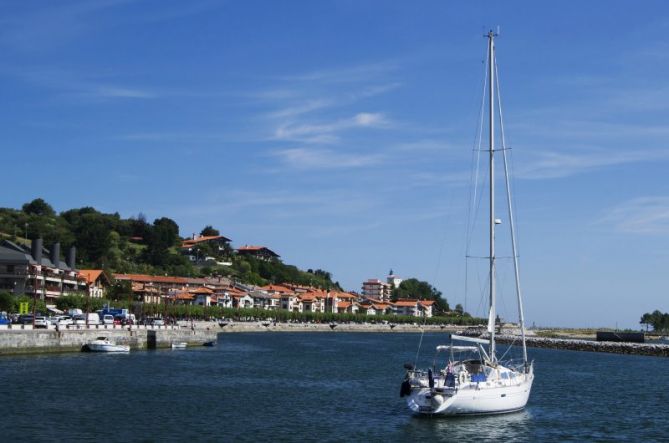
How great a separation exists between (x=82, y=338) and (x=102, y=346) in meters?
2.33

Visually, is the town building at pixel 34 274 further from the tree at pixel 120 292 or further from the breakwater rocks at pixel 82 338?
the breakwater rocks at pixel 82 338

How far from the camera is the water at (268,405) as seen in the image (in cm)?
3994

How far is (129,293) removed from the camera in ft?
536

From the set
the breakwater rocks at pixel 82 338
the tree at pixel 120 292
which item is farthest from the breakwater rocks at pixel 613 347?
the tree at pixel 120 292

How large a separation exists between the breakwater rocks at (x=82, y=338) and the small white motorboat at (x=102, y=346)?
0.66 meters

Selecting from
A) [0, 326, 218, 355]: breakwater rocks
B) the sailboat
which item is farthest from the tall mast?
[0, 326, 218, 355]: breakwater rocks

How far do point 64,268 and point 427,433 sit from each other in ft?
427

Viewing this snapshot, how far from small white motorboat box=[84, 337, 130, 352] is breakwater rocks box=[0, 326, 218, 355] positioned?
66 cm

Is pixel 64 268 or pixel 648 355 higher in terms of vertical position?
pixel 64 268

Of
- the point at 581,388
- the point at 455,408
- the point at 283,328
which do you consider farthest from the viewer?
the point at 283,328

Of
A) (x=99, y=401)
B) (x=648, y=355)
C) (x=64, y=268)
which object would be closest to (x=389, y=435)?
(x=99, y=401)

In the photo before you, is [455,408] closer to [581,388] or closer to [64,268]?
[581,388]

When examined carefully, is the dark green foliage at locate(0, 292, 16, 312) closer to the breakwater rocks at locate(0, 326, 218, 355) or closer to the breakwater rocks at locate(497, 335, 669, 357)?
the breakwater rocks at locate(0, 326, 218, 355)

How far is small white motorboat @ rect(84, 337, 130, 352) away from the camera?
3319 inches
